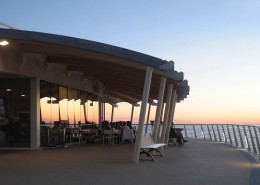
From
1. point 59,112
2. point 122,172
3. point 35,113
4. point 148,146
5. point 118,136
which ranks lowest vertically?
point 118,136

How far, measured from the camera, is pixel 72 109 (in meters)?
18.5

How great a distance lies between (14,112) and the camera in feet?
47.5

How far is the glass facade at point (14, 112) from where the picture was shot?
14.4 m

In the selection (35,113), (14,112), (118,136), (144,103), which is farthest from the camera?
(118,136)

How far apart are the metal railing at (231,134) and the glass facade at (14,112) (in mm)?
7814

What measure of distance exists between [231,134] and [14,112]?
33.7 feet

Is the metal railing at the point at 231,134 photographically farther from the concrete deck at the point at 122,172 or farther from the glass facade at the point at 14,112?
the glass facade at the point at 14,112

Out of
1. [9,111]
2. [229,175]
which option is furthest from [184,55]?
[229,175]

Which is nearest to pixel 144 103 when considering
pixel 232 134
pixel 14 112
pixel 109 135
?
pixel 14 112

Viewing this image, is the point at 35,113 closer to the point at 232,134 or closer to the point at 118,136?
the point at 118,136

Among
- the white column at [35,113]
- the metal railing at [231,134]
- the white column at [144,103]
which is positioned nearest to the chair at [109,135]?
the white column at [35,113]

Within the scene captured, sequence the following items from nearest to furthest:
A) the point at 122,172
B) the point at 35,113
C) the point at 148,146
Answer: the point at 122,172, the point at 148,146, the point at 35,113

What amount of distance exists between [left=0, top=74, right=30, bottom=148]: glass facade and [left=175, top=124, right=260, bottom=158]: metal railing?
7814 millimetres

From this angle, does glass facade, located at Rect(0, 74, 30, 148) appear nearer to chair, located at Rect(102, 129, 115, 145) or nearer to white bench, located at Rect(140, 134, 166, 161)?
chair, located at Rect(102, 129, 115, 145)
